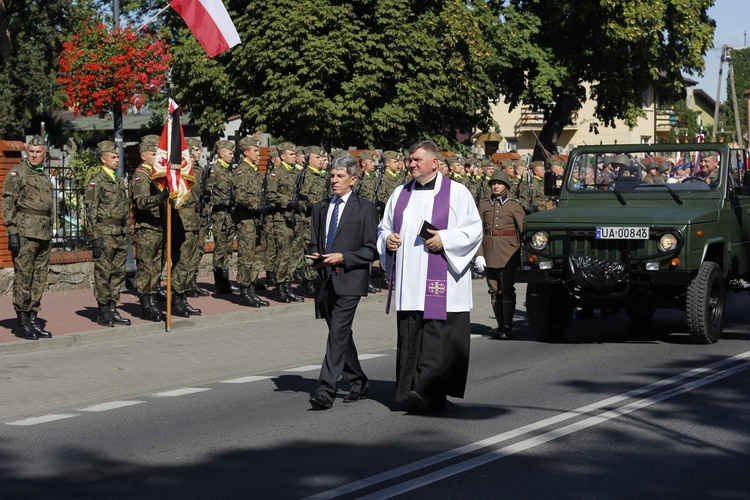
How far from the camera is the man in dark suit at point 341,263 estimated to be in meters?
10.0

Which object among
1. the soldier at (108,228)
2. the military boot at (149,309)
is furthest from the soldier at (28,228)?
the military boot at (149,309)

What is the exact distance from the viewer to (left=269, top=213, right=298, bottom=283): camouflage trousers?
18422mm

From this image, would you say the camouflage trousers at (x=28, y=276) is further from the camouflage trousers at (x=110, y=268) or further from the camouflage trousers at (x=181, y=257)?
the camouflage trousers at (x=181, y=257)

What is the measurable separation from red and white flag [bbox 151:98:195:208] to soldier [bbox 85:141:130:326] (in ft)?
1.78

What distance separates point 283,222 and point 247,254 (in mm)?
963

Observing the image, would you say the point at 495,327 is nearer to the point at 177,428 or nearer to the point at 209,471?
the point at 177,428

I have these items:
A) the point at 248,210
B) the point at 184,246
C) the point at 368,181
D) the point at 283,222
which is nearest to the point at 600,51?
the point at 368,181

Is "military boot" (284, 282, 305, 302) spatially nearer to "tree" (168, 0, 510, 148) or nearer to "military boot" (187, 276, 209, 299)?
"military boot" (187, 276, 209, 299)

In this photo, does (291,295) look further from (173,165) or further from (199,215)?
(173,165)

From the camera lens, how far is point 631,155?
15391mm

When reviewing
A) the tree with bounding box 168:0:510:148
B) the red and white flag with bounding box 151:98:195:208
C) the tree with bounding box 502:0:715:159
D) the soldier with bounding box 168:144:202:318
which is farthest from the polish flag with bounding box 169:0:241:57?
the tree with bounding box 502:0:715:159

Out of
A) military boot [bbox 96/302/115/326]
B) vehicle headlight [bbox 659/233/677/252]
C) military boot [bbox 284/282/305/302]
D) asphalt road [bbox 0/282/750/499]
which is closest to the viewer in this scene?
asphalt road [bbox 0/282/750/499]

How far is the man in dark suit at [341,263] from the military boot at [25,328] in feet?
16.4

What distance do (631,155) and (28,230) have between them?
23.0ft
